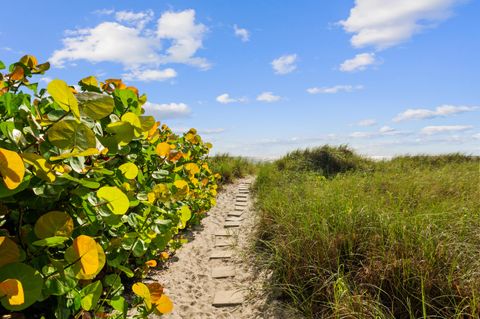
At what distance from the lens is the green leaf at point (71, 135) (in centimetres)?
97

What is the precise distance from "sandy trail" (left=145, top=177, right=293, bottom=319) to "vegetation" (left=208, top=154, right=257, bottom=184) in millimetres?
5077

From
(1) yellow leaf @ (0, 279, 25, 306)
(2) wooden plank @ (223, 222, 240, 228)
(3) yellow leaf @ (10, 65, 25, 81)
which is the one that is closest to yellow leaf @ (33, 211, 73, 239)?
(1) yellow leaf @ (0, 279, 25, 306)

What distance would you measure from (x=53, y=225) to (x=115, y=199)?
21cm

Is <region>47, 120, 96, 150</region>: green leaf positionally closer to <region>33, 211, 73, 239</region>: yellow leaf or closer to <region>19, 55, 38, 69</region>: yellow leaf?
<region>33, 211, 73, 239</region>: yellow leaf

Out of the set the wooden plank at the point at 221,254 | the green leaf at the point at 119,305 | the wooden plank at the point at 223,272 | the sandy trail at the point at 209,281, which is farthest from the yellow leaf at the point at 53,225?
the wooden plank at the point at 221,254

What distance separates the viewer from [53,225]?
1123 mm

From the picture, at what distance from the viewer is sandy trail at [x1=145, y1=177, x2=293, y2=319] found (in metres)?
2.99

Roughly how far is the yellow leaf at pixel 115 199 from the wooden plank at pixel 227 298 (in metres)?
2.24

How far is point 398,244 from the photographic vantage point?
9.41 feet

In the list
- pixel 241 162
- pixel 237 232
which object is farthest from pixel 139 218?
pixel 241 162

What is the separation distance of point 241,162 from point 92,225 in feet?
38.5

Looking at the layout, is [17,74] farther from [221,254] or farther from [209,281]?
[221,254]

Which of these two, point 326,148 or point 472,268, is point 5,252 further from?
point 326,148

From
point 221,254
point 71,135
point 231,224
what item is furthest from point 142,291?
point 231,224
